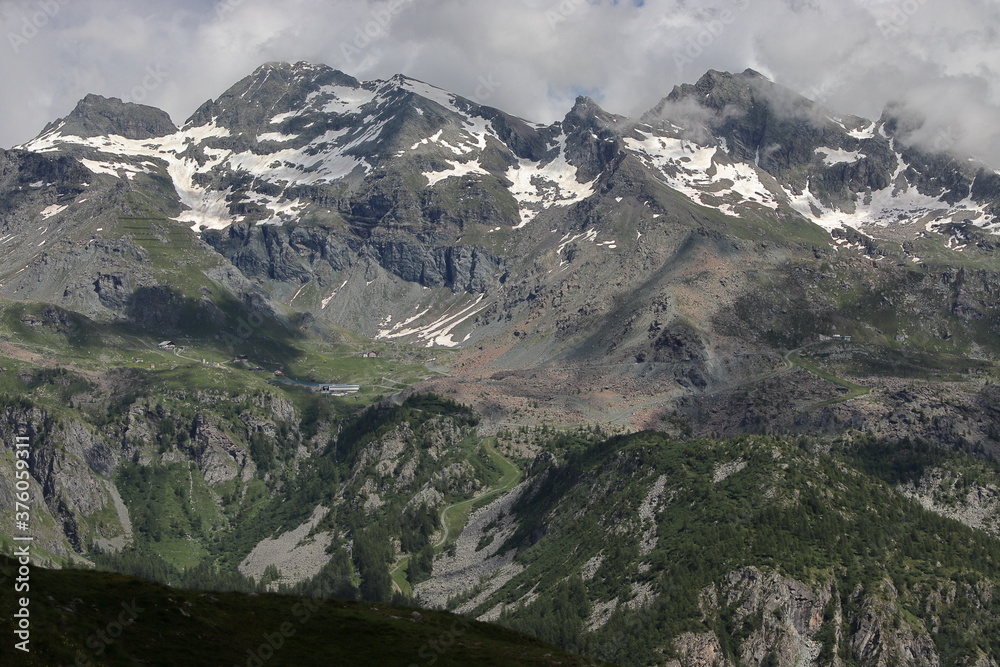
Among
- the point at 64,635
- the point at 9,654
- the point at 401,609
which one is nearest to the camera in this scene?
the point at 9,654

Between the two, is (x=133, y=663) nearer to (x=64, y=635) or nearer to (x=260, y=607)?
(x=64, y=635)

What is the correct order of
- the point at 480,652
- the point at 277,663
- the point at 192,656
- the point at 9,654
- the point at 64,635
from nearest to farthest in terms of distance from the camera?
1. the point at 9,654
2. the point at 64,635
3. the point at 192,656
4. the point at 277,663
5. the point at 480,652

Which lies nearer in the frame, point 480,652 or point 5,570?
point 5,570

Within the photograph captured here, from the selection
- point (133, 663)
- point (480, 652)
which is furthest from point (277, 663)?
point (480, 652)

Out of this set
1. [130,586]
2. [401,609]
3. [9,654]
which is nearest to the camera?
[9,654]

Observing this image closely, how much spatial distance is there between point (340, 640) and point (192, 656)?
32523mm

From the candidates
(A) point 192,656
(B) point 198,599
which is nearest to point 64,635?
(A) point 192,656

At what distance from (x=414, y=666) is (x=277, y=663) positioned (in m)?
21.5

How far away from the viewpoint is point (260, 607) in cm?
17500

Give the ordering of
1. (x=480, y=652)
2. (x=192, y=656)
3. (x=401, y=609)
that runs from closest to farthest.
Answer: (x=192, y=656) → (x=480, y=652) → (x=401, y=609)

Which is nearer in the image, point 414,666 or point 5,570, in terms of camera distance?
point 5,570

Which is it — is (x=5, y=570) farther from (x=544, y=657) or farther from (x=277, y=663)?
(x=544, y=657)

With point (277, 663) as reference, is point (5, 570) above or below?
above

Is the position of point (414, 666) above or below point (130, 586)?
below
